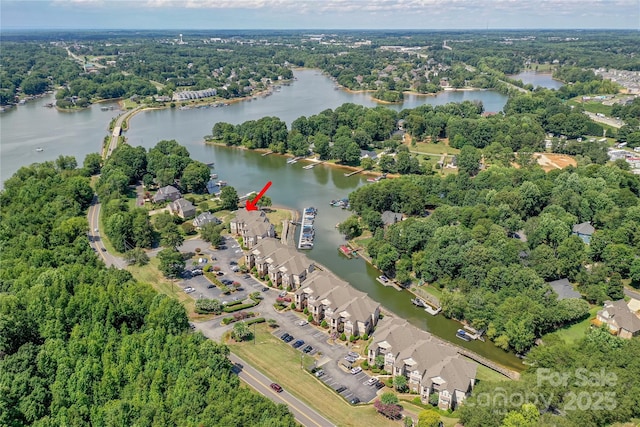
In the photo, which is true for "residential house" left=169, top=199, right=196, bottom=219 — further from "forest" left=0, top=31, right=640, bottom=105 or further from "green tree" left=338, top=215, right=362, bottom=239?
"forest" left=0, top=31, right=640, bottom=105

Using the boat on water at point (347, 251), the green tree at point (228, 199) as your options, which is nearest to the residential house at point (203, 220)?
the green tree at point (228, 199)

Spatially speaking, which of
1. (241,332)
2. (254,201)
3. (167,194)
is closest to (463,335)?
(241,332)

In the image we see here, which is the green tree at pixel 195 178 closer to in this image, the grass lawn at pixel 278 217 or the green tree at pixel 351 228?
the grass lawn at pixel 278 217

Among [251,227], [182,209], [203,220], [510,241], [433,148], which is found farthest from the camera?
[433,148]

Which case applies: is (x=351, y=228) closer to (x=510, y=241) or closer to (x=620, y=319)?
(x=510, y=241)

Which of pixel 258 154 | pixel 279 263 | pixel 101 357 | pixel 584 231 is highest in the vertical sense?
pixel 258 154

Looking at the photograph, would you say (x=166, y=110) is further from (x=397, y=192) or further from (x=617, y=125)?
(x=617, y=125)
